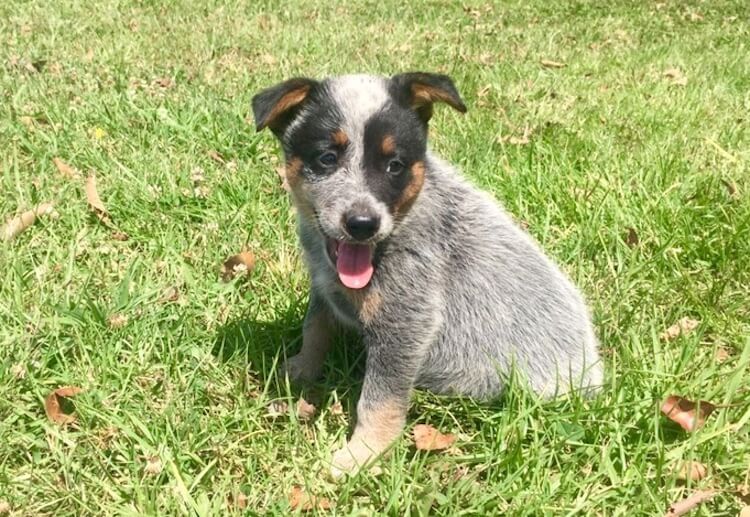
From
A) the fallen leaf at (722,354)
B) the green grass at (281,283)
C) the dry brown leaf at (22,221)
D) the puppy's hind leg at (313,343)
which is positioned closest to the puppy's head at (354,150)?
the puppy's hind leg at (313,343)

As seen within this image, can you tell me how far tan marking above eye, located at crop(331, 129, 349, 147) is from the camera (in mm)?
2760

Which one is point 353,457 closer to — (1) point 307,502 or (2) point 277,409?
(1) point 307,502

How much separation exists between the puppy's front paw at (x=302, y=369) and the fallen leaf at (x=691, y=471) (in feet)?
5.48

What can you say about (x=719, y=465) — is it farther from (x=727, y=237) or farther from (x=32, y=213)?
(x=32, y=213)

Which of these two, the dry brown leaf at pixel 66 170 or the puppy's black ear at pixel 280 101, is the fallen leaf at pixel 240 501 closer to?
the puppy's black ear at pixel 280 101

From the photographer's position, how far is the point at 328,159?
9.24 ft

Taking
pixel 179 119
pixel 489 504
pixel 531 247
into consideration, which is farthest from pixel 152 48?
pixel 489 504

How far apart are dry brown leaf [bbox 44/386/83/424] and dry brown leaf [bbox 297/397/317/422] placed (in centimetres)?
94

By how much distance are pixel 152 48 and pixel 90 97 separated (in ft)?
6.30

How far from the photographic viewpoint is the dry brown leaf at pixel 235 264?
12.3 ft

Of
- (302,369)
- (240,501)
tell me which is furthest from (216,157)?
(240,501)

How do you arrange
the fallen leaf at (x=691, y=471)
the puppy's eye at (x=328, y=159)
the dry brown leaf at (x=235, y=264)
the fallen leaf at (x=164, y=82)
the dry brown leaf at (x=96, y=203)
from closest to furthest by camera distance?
the fallen leaf at (x=691, y=471), the puppy's eye at (x=328, y=159), the dry brown leaf at (x=235, y=264), the dry brown leaf at (x=96, y=203), the fallen leaf at (x=164, y=82)

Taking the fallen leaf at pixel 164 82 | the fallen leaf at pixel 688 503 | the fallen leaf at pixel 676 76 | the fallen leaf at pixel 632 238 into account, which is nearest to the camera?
the fallen leaf at pixel 688 503

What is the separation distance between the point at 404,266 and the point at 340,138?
640 mm
